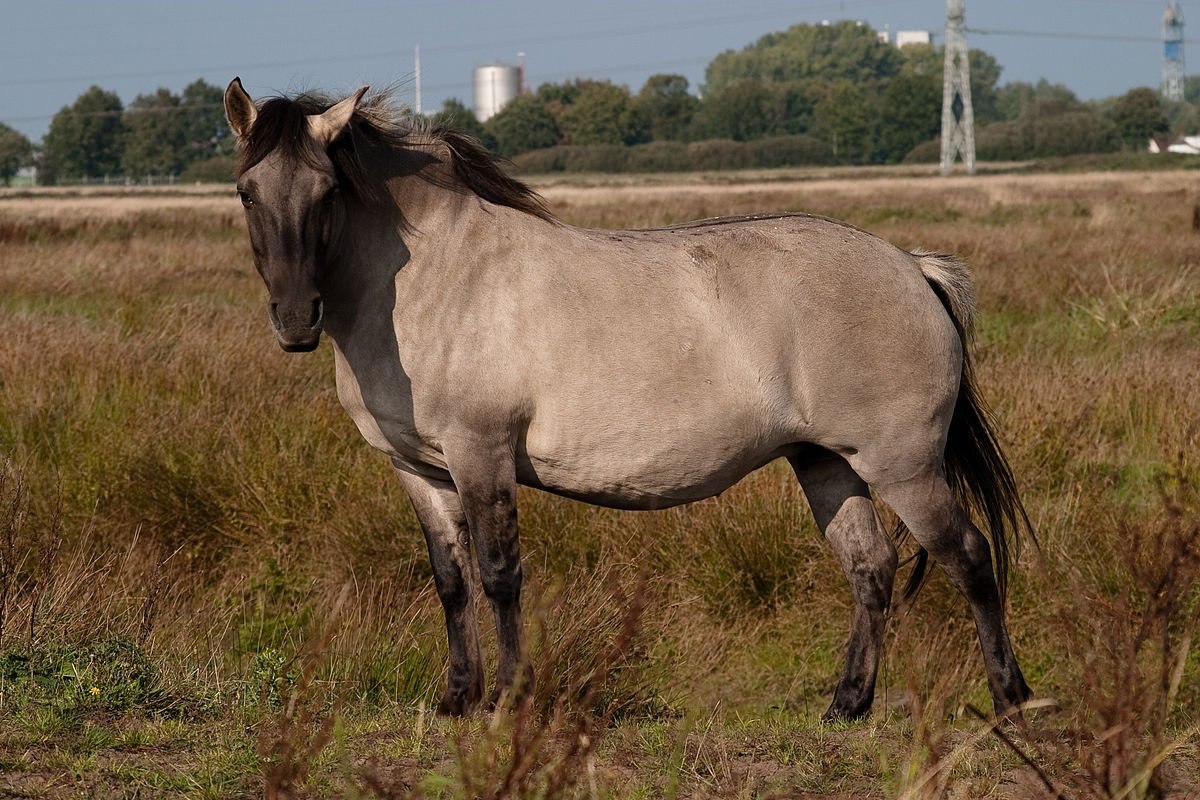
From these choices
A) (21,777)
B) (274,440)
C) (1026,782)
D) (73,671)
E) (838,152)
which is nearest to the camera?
(21,777)

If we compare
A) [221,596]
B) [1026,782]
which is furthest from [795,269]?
[221,596]

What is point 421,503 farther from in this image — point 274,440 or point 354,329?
point 274,440

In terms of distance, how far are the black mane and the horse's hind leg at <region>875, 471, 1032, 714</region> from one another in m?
1.64

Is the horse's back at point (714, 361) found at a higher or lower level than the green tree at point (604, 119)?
lower

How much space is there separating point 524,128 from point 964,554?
318 ft

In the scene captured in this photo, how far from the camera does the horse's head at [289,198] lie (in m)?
3.98

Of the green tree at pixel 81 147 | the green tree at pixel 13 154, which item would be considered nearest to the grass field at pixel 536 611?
the green tree at pixel 81 147

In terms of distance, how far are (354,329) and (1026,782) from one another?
2.53 metres

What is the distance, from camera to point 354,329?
14.7 feet

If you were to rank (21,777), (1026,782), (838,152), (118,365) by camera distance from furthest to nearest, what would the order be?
(838,152), (118,365), (1026,782), (21,777)

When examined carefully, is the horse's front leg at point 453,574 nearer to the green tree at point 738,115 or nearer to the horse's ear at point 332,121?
the horse's ear at point 332,121

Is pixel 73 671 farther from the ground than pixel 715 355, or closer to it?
closer to it

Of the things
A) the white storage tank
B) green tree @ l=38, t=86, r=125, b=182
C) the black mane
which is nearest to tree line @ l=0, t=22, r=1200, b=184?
green tree @ l=38, t=86, r=125, b=182

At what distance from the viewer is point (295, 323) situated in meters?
3.95
